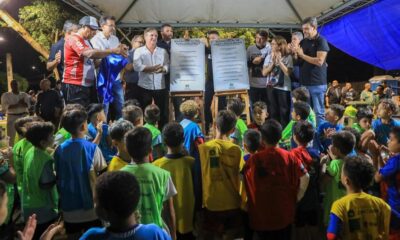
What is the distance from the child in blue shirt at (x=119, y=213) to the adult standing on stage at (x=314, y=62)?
4.88 meters

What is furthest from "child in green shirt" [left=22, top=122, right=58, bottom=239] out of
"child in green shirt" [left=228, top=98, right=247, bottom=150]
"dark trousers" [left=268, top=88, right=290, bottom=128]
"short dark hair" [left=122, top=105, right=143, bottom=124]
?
"dark trousers" [left=268, top=88, right=290, bottom=128]

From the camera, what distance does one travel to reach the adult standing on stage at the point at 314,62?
20.3 feet

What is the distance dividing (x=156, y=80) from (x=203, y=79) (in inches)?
37.4

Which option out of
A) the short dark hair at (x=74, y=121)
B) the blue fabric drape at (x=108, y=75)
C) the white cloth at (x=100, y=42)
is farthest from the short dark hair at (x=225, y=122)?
the white cloth at (x=100, y=42)

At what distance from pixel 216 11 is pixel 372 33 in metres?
3.56

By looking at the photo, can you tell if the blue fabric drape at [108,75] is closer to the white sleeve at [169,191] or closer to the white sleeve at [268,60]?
the white sleeve at [268,60]

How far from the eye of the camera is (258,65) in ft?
23.8

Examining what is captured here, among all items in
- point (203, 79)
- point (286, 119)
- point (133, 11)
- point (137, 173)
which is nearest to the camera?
point (137, 173)

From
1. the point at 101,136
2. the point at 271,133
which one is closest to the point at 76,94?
the point at 101,136

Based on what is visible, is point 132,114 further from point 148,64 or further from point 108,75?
point 148,64

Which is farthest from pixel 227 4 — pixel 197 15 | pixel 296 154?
pixel 296 154

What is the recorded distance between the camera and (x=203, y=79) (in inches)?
283

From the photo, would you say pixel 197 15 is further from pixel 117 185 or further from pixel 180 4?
pixel 117 185

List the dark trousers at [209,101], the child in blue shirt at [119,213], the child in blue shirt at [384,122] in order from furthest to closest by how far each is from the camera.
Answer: the dark trousers at [209,101] → the child in blue shirt at [384,122] → the child in blue shirt at [119,213]
